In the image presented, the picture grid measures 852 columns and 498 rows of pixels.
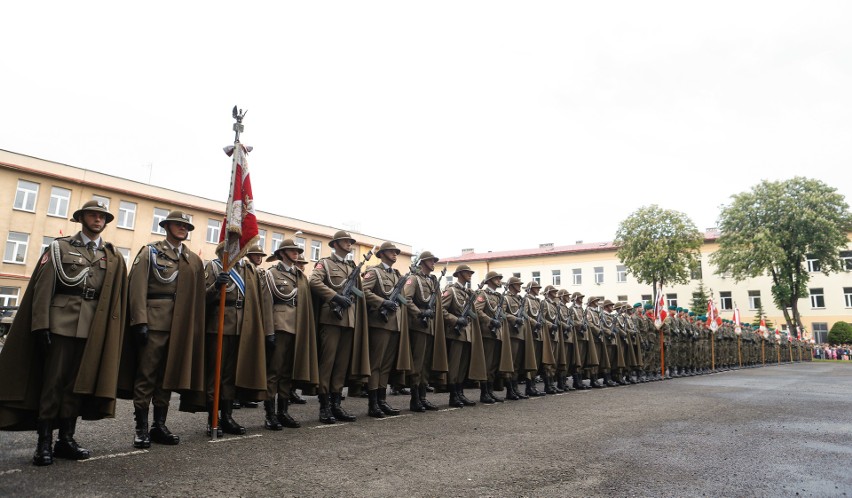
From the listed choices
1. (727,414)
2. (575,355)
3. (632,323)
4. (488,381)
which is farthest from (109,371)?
(632,323)

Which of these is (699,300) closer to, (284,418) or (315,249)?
(315,249)

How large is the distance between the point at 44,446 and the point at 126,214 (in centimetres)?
2987

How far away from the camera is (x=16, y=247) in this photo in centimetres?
2695

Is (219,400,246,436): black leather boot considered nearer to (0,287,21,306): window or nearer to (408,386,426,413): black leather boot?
(408,386,426,413): black leather boot

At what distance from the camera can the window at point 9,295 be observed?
84.4ft

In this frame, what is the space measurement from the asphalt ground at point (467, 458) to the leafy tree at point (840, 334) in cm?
4353

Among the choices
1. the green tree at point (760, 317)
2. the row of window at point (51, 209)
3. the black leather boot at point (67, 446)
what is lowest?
the black leather boot at point (67, 446)

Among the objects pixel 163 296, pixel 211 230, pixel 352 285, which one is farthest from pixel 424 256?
pixel 211 230

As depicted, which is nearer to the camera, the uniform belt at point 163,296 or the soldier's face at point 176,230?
the uniform belt at point 163,296

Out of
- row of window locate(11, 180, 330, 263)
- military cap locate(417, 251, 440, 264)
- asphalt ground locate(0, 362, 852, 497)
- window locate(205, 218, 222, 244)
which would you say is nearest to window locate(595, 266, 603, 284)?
row of window locate(11, 180, 330, 263)

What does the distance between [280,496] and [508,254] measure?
57.5m

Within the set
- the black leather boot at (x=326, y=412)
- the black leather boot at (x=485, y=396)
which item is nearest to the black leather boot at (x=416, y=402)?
the black leather boot at (x=326, y=412)

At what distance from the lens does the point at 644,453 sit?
482 centimetres

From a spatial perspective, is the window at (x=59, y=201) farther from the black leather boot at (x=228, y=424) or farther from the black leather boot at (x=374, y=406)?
the black leather boot at (x=228, y=424)
